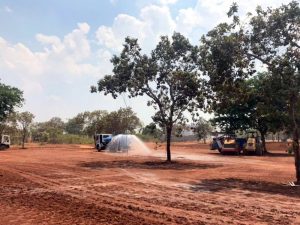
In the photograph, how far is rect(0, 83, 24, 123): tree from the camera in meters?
48.4

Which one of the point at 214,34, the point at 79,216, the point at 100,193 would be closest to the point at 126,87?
the point at 214,34

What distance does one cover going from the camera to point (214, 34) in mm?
17984

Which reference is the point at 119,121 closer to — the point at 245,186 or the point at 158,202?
the point at 245,186

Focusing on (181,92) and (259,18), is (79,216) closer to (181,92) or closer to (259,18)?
(259,18)

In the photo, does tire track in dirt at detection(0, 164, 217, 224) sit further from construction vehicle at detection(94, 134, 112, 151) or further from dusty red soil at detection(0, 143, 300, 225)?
construction vehicle at detection(94, 134, 112, 151)

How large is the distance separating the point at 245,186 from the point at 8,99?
3895 cm

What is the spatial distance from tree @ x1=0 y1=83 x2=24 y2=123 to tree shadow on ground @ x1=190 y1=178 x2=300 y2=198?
36.6 meters

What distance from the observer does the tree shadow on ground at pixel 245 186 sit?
14.4m

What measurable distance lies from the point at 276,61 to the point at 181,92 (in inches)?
460

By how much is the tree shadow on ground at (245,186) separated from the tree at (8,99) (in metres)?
36.6

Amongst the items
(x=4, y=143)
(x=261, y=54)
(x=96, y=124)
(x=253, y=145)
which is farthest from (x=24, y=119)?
(x=261, y=54)

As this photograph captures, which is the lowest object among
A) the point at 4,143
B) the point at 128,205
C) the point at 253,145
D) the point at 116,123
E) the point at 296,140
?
the point at 128,205

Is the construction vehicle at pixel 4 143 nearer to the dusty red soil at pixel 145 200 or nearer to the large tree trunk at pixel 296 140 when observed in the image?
the dusty red soil at pixel 145 200

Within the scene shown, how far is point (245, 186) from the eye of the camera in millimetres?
15828
